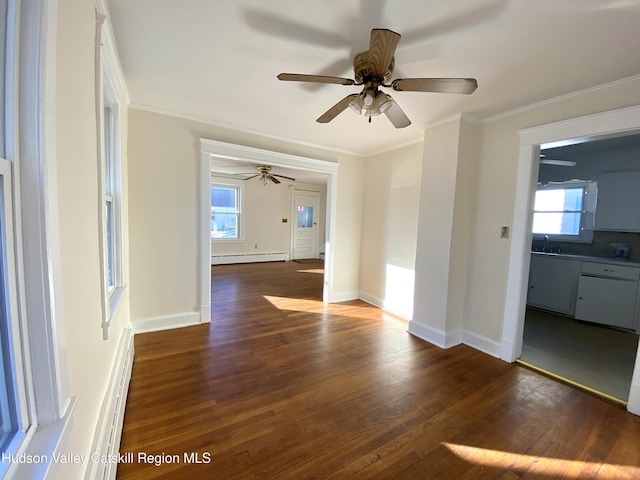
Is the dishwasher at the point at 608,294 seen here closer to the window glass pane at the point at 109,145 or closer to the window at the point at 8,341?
the window at the point at 8,341

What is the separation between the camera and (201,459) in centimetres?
137

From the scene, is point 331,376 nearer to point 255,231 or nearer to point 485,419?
point 485,419

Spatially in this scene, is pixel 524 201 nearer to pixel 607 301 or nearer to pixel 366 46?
pixel 366 46

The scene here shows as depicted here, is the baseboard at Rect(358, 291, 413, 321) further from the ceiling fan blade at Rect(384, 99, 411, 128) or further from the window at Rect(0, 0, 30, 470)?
the window at Rect(0, 0, 30, 470)

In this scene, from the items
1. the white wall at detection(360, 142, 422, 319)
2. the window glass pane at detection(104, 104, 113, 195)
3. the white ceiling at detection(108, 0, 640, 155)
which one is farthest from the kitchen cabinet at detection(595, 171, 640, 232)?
the window glass pane at detection(104, 104, 113, 195)

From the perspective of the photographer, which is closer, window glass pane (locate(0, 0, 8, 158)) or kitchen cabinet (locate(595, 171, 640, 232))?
window glass pane (locate(0, 0, 8, 158))

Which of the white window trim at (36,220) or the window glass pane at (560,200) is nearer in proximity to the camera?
the white window trim at (36,220)

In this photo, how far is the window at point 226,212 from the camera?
6.59 metres

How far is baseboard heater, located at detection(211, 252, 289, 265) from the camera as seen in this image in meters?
6.56

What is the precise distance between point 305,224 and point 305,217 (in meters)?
0.21

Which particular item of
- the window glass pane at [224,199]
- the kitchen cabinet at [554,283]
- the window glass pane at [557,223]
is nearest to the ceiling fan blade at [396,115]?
the window glass pane at [557,223]

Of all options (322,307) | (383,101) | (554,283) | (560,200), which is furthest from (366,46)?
(560,200)

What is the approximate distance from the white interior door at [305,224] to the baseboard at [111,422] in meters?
6.04

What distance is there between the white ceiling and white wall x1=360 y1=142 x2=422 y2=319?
1091 millimetres
